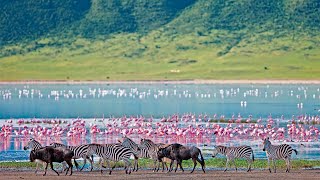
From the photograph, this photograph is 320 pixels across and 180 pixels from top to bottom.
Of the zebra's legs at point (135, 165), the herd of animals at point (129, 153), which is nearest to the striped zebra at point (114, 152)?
the herd of animals at point (129, 153)

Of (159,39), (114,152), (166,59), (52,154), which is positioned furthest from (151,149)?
(159,39)

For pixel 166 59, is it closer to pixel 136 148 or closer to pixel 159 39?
pixel 159 39

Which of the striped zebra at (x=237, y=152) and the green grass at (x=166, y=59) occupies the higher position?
the green grass at (x=166, y=59)

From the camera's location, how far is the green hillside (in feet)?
424

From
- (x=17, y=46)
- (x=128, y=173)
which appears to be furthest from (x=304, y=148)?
(x=17, y=46)

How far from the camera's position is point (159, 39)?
14800 cm

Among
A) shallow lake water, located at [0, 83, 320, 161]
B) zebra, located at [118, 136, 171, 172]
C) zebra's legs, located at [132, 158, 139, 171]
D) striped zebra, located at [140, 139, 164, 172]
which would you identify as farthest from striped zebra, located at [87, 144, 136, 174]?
shallow lake water, located at [0, 83, 320, 161]

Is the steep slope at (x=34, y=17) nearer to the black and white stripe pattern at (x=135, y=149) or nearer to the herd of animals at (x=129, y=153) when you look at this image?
the black and white stripe pattern at (x=135, y=149)

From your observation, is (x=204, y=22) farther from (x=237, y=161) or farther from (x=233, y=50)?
(x=237, y=161)

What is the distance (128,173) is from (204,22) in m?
129

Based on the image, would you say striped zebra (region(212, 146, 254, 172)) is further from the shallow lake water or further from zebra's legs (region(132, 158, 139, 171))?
the shallow lake water

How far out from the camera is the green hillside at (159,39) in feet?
424

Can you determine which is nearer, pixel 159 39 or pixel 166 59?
pixel 166 59

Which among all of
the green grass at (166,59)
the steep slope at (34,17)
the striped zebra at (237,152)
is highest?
the steep slope at (34,17)
